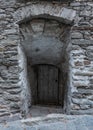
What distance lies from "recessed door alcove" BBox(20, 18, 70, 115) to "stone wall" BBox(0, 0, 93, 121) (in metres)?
0.22

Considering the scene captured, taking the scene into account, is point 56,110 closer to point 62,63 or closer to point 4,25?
point 62,63

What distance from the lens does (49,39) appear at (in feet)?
11.5

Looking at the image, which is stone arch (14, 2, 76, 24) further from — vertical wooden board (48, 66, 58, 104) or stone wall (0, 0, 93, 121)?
vertical wooden board (48, 66, 58, 104)

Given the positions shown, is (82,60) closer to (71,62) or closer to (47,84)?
(71,62)

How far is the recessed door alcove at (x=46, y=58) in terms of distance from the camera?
3387 millimetres

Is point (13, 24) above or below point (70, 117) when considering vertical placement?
above

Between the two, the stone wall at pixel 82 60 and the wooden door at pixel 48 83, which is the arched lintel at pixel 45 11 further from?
the wooden door at pixel 48 83

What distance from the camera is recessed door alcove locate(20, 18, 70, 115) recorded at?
11.1 ft

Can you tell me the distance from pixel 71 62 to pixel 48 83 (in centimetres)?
116

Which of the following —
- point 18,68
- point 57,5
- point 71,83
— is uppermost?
point 57,5

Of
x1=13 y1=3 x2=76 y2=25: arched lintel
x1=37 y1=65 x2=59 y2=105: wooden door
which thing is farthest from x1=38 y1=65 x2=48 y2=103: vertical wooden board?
x1=13 y1=3 x2=76 y2=25: arched lintel

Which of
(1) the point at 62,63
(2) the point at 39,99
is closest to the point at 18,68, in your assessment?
(1) the point at 62,63

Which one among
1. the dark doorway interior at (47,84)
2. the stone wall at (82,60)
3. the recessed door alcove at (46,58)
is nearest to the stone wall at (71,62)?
the stone wall at (82,60)

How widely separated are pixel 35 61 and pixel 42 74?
464 millimetres
